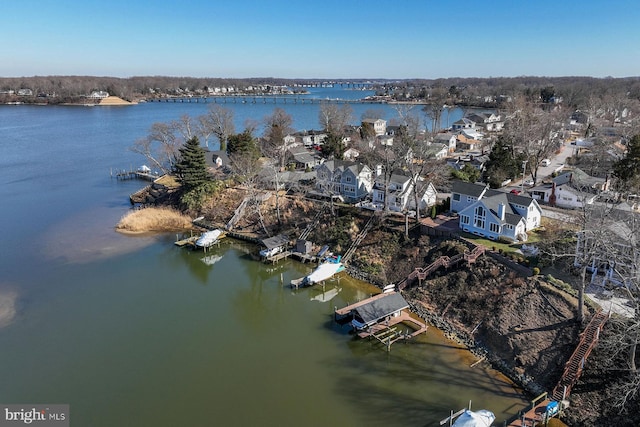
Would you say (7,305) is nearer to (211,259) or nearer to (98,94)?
(211,259)

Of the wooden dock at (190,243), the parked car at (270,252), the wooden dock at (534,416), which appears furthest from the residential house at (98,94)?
the wooden dock at (534,416)

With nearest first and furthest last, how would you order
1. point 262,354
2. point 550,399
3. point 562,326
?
point 550,399 < point 562,326 < point 262,354

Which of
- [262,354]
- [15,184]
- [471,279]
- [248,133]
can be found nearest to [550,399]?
A: [471,279]

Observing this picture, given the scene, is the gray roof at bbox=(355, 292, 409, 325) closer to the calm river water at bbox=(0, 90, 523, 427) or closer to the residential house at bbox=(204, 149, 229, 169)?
the calm river water at bbox=(0, 90, 523, 427)

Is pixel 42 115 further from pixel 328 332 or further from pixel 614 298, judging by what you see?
pixel 614 298

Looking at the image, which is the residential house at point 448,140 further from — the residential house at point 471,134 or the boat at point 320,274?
the boat at point 320,274

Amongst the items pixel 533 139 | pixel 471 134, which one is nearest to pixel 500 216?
pixel 533 139
